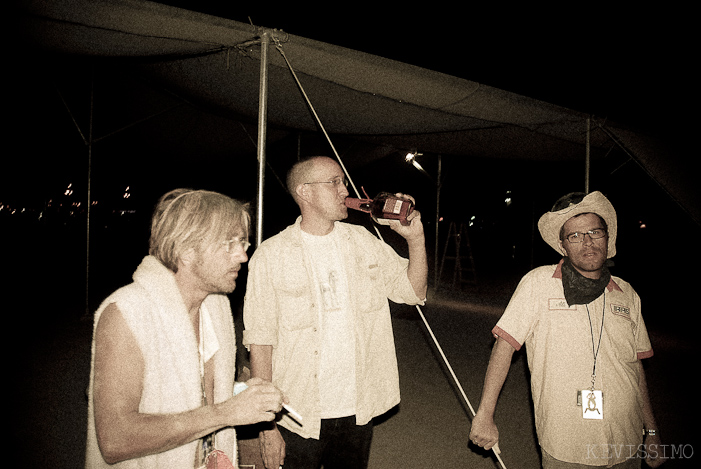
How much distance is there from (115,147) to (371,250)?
7.07 meters

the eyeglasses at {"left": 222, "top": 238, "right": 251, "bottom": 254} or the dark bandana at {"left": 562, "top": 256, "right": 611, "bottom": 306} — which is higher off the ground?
the eyeglasses at {"left": 222, "top": 238, "right": 251, "bottom": 254}

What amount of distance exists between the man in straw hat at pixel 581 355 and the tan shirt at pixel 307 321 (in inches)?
20.4

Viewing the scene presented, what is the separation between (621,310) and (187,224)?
2.00m

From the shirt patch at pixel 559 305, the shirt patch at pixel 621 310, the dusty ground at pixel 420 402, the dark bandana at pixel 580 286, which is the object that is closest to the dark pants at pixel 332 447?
the shirt patch at pixel 559 305

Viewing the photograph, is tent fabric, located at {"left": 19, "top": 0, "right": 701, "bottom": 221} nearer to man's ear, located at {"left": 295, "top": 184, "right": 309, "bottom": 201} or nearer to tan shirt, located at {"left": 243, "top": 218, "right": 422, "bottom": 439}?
man's ear, located at {"left": 295, "top": 184, "right": 309, "bottom": 201}

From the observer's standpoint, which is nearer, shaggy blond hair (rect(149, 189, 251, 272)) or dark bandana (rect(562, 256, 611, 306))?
shaggy blond hair (rect(149, 189, 251, 272))

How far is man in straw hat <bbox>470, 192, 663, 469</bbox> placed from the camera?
6.15ft

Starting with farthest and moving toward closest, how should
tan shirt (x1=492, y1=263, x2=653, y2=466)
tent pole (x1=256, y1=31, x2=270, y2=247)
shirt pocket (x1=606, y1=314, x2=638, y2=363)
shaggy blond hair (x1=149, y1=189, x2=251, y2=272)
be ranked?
tent pole (x1=256, y1=31, x2=270, y2=247), shirt pocket (x1=606, y1=314, x2=638, y2=363), tan shirt (x1=492, y1=263, x2=653, y2=466), shaggy blond hair (x1=149, y1=189, x2=251, y2=272)

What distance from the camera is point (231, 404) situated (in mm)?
1208

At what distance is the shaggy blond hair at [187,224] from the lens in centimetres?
135

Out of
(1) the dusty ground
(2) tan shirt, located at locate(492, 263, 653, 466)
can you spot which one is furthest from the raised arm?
(1) the dusty ground

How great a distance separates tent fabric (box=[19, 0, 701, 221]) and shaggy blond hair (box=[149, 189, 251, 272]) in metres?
1.67

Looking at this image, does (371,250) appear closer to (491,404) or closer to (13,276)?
(491,404)

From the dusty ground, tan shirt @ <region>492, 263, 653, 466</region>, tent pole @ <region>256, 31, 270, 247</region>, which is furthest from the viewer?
the dusty ground
